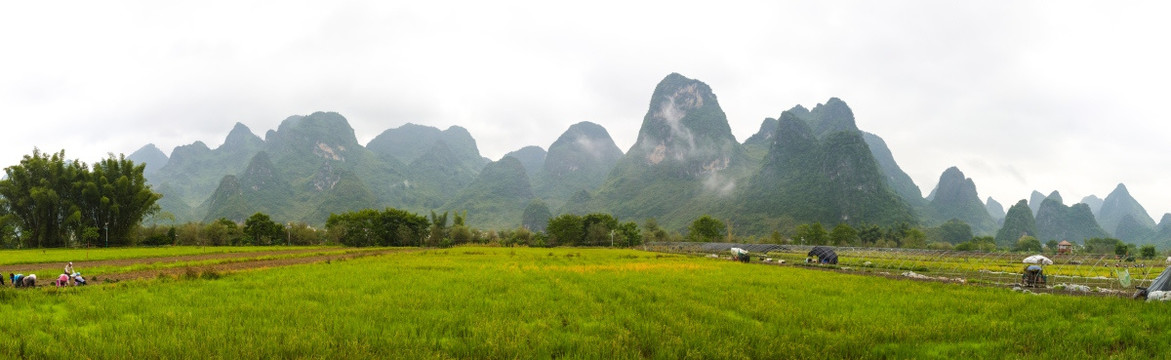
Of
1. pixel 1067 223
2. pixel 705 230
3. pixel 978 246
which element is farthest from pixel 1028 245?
pixel 1067 223

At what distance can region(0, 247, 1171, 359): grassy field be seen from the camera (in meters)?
6.29

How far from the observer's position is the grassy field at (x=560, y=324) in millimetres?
6293

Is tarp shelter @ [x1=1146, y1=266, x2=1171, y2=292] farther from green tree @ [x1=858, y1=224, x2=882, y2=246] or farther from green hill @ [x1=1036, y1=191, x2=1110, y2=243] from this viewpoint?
green hill @ [x1=1036, y1=191, x2=1110, y2=243]

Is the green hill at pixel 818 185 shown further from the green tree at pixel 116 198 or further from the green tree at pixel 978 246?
the green tree at pixel 116 198

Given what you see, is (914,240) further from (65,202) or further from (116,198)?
(65,202)

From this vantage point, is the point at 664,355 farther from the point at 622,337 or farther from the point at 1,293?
the point at 1,293

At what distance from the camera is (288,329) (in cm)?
725

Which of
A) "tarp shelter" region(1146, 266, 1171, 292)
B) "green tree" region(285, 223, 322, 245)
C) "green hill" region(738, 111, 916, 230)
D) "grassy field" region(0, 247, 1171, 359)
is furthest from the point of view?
"green hill" region(738, 111, 916, 230)

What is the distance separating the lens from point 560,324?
8203mm

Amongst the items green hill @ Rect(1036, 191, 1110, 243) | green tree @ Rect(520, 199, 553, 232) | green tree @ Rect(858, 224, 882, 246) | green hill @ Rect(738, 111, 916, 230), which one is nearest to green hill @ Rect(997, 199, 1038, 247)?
green hill @ Rect(738, 111, 916, 230)

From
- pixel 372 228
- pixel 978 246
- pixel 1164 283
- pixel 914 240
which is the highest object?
pixel 1164 283

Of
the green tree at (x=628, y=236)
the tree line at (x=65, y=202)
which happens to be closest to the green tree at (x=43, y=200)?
the tree line at (x=65, y=202)

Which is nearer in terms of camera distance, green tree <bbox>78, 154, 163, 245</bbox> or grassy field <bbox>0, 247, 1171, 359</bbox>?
grassy field <bbox>0, 247, 1171, 359</bbox>

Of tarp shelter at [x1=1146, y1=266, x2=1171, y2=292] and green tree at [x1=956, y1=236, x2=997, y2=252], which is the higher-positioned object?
tarp shelter at [x1=1146, y1=266, x2=1171, y2=292]
